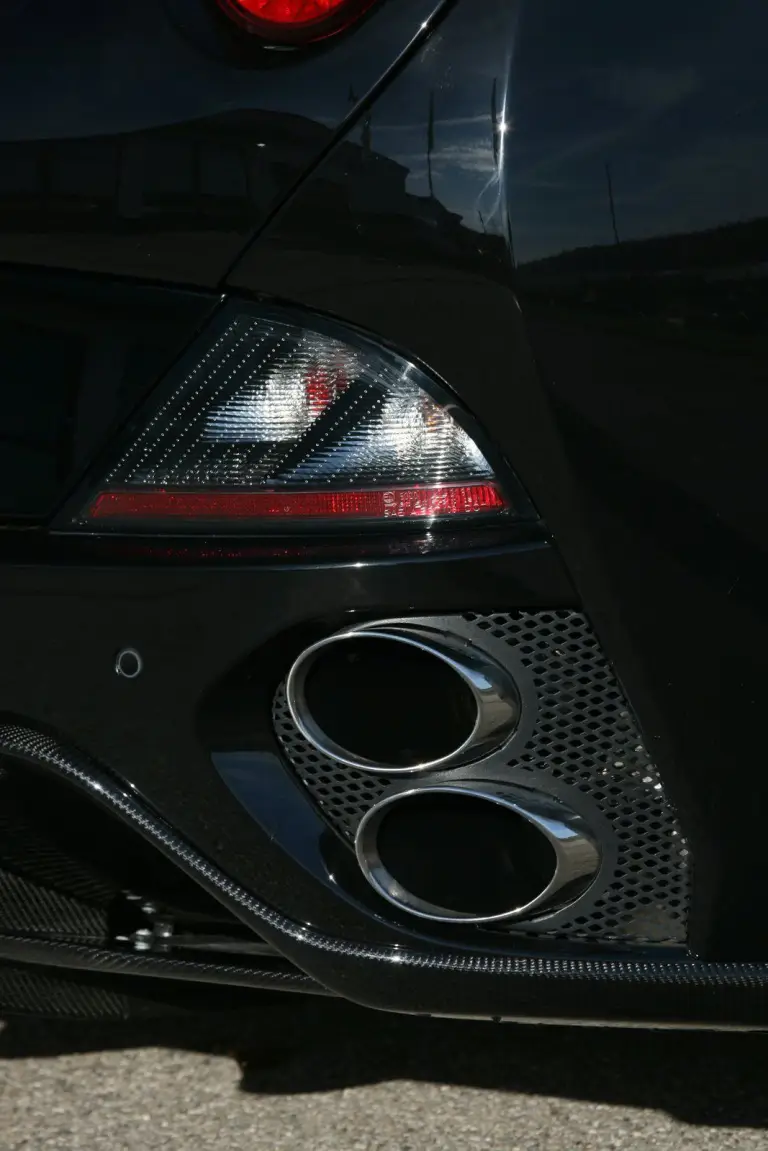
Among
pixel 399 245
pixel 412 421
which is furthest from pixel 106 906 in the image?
pixel 399 245

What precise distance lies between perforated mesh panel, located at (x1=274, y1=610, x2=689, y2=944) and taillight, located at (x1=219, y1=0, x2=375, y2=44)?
59cm

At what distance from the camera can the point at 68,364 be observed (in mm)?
1674

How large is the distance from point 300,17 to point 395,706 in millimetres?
693

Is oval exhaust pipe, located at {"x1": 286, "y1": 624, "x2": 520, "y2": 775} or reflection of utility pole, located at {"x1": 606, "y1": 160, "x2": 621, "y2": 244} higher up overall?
reflection of utility pole, located at {"x1": 606, "y1": 160, "x2": 621, "y2": 244}

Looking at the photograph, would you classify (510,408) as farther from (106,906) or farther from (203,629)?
(106,906)

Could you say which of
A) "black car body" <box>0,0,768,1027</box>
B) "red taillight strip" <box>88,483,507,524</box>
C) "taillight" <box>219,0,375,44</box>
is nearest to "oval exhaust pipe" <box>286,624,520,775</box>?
"black car body" <box>0,0,768,1027</box>

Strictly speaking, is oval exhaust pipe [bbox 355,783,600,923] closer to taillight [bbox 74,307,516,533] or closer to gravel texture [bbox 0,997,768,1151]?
taillight [bbox 74,307,516,533]

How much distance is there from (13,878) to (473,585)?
2.46 ft

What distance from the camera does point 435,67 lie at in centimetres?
155

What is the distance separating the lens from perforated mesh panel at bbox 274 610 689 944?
1653 mm

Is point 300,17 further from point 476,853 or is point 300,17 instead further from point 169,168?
point 476,853

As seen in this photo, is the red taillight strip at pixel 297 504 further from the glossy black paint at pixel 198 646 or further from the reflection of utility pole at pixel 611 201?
the reflection of utility pole at pixel 611 201

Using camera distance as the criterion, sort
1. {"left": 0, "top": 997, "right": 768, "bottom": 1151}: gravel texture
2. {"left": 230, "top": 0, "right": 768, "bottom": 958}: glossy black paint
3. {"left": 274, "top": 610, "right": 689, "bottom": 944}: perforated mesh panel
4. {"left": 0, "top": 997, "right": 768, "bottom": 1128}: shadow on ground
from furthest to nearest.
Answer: {"left": 0, "top": 997, "right": 768, "bottom": 1128}: shadow on ground, {"left": 0, "top": 997, "right": 768, "bottom": 1151}: gravel texture, {"left": 274, "top": 610, "right": 689, "bottom": 944}: perforated mesh panel, {"left": 230, "top": 0, "right": 768, "bottom": 958}: glossy black paint

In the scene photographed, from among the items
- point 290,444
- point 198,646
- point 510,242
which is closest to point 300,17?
point 510,242
